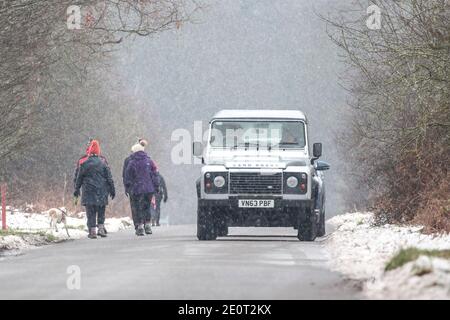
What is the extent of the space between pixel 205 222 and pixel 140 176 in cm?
395

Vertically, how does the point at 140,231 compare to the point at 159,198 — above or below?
below

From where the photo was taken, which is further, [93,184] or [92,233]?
[92,233]

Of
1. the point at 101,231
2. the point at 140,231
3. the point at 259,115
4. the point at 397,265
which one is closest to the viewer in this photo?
the point at 397,265

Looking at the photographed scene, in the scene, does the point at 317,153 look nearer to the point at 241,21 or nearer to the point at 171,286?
the point at 171,286

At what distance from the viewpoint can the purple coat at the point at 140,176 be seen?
1033 inches

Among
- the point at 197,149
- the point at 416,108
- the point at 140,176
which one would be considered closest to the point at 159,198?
the point at 140,176

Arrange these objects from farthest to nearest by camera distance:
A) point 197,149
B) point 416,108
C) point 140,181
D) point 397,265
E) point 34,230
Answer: point 34,230, point 140,181, point 416,108, point 197,149, point 397,265

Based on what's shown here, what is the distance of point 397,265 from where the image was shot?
12.2m

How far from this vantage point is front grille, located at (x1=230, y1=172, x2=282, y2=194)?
888 inches

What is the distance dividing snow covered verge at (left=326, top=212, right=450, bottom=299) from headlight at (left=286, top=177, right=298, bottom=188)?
2.92 meters

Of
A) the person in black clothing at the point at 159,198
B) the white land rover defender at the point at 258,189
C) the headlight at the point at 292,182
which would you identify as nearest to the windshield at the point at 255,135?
the white land rover defender at the point at 258,189

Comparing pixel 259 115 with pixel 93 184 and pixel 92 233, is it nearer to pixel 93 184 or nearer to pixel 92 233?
pixel 93 184

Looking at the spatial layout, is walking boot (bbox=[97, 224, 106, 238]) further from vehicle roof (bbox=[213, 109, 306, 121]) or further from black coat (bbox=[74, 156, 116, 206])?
vehicle roof (bbox=[213, 109, 306, 121])
